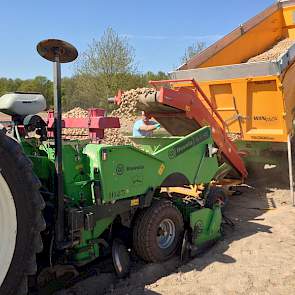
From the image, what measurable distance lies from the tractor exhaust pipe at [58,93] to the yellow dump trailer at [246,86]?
12.4 feet

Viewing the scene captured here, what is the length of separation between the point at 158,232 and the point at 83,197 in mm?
927

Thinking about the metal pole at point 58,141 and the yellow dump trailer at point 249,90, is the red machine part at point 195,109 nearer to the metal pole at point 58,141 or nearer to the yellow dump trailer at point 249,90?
the yellow dump trailer at point 249,90

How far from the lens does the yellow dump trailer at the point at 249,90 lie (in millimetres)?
6281

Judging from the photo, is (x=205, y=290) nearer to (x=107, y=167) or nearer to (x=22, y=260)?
(x=107, y=167)

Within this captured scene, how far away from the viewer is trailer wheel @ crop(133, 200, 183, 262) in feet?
13.0

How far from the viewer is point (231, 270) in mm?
3846

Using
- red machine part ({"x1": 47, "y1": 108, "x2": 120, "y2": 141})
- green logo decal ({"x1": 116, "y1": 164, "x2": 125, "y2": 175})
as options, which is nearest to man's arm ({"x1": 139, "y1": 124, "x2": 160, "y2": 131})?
red machine part ({"x1": 47, "y1": 108, "x2": 120, "y2": 141})

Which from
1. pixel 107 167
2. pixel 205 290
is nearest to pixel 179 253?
pixel 205 290

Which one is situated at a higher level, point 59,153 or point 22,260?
point 59,153

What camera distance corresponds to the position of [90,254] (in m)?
3.58

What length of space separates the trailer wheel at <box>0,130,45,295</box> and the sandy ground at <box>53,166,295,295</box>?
1.12m

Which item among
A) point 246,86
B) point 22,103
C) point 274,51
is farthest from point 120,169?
point 274,51

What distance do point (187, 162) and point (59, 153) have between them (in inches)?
66.4

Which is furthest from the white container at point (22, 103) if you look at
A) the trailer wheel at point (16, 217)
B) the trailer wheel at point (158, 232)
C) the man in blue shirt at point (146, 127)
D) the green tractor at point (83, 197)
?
the man in blue shirt at point (146, 127)
